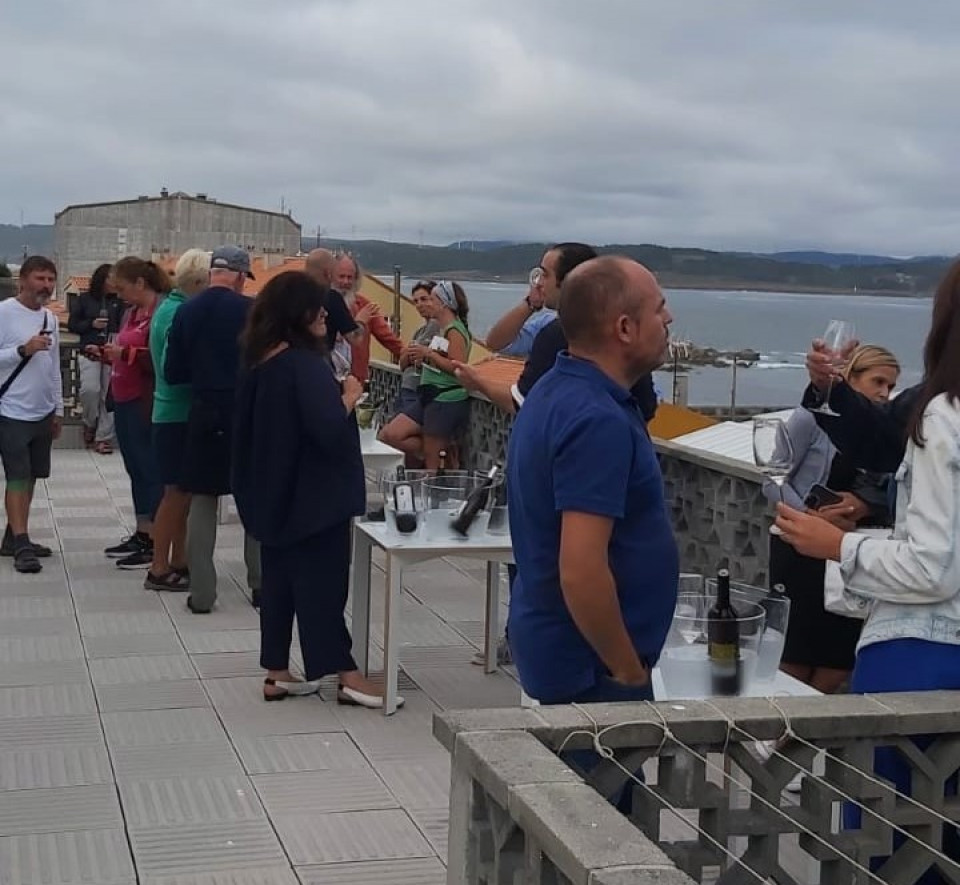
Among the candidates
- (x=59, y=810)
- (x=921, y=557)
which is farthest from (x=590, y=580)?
(x=59, y=810)

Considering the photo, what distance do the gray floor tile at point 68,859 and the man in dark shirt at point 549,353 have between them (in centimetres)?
195

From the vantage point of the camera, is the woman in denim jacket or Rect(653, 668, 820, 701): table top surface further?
Rect(653, 668, 820, 701): table top surface

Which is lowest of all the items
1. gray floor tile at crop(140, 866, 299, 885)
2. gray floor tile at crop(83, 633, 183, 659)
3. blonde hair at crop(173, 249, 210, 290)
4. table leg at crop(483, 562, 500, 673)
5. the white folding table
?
gray floor tile at crop(83, 633, 183, 659)

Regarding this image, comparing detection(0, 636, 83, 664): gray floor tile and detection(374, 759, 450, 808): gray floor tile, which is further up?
detection(374, 759, 450, 808): gray floor tile

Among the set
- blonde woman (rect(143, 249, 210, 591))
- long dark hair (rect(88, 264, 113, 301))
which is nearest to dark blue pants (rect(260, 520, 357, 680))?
blonde woman (rect(143, 249, 210, 591))

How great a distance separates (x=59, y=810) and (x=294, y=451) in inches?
61.6

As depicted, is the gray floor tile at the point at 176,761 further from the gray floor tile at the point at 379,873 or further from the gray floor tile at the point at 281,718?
the gray floor tile at the point at 379,873

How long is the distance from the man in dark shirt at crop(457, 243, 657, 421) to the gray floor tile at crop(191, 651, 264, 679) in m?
1.64

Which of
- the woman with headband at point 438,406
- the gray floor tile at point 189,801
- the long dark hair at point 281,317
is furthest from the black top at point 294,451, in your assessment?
the woman with headband at point 438,406

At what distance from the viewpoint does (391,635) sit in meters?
5.54

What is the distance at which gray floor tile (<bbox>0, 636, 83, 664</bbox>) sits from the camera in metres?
6.39

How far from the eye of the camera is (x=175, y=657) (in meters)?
6.45

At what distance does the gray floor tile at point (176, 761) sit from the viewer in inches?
193

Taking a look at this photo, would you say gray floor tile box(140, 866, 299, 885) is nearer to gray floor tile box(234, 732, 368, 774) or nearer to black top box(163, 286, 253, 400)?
gray floor tile box(234, 732, 368, 774)
